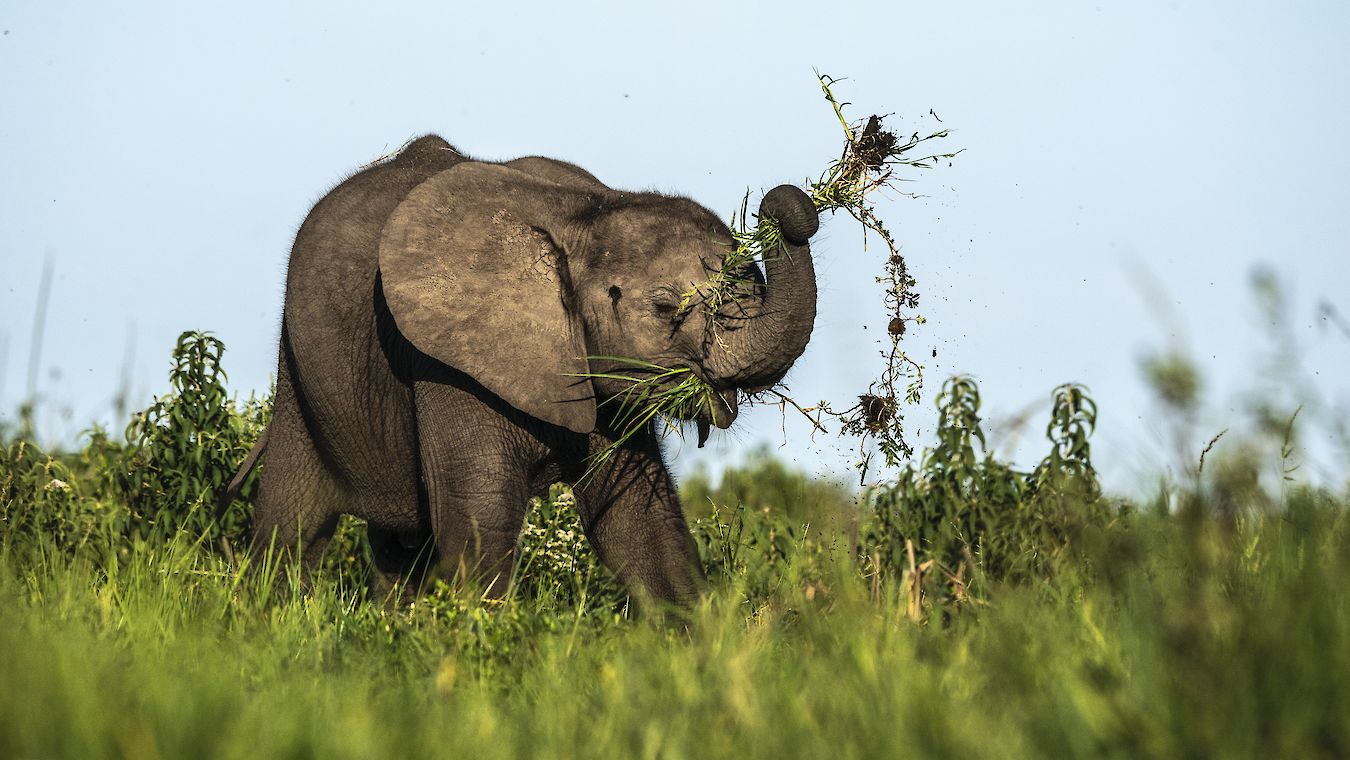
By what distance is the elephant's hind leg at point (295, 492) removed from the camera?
8688 millimetres

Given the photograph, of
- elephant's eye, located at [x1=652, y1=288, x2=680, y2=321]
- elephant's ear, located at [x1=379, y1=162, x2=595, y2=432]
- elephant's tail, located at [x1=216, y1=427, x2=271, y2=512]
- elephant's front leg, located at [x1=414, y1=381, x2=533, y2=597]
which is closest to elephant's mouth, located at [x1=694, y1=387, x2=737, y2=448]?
elephant's eye, located at [x1=652, y1=288, x2=680, y2=321]

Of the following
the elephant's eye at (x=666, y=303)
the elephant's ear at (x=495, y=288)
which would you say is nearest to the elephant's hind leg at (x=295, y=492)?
the elephant's ear at (x=495, y=288)

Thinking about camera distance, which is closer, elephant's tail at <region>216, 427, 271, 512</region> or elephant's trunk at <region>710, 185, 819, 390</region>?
elephant's trunk at <region>710, 185, 819, 390</region>

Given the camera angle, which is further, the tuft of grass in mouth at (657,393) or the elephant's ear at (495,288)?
the elephant's ear at (495,288)

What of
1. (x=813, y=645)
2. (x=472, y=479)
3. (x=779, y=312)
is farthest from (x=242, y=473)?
(x=813, y=645)

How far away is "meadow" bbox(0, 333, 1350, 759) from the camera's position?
3.41m

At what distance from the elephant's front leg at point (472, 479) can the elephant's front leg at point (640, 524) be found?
0.45m

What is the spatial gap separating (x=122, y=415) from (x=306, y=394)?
3.49 ft

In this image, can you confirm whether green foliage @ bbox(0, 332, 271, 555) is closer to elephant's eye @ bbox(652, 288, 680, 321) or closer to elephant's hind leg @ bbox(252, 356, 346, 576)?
elephant's hind leg @ bbox(252, 356, 346, 576)

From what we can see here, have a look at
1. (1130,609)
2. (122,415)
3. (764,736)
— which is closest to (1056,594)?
(1130,609)

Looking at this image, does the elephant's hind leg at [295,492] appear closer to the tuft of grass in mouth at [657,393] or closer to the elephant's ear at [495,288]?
the elephant's ear at [495,288]

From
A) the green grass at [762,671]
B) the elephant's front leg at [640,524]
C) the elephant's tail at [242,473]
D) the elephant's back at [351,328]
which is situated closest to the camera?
the green grass at [762,671]

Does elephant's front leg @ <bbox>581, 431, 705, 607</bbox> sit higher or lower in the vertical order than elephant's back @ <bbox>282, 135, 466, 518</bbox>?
lower

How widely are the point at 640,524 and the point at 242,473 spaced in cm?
268
